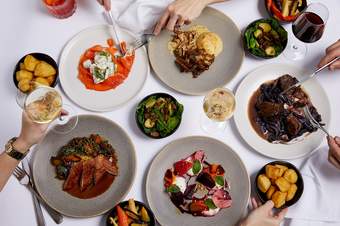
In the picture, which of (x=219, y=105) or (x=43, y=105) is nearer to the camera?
(x=43, y=105)

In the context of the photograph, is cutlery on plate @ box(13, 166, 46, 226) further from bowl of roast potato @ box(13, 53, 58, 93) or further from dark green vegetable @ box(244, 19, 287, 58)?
dark green vegetable @ box(244, 19, 287, 58)

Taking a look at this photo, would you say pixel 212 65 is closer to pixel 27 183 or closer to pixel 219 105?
pixel 219 105

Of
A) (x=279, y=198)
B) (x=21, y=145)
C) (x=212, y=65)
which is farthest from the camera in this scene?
(x=212, y=65)

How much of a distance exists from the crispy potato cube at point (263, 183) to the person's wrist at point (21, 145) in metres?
0.90

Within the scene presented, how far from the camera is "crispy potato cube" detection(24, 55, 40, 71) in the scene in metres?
1.75

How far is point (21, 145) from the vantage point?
1554 mm

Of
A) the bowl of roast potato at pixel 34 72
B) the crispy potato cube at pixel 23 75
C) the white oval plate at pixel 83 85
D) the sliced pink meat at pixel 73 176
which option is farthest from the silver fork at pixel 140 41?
the sliced pink meat at pixel 73 176

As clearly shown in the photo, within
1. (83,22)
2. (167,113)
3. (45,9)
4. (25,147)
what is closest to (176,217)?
(167,113)

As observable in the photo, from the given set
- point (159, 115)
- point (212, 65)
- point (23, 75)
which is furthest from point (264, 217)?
point (23, 75)

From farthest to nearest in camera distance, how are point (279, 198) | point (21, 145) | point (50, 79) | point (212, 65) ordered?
point (212, 65) < point (50, 79) < point (279, 198) < point (21, 145)

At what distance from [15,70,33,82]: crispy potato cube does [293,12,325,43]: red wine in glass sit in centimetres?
114

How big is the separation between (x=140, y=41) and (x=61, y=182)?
2.26ft

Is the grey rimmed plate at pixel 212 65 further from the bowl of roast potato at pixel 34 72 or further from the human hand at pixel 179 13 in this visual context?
the bowl of roast potato at pixel 34 72

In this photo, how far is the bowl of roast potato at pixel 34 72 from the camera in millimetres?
1731
